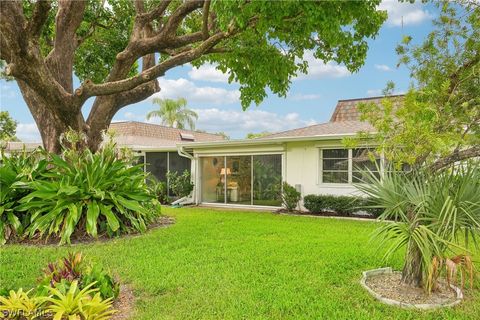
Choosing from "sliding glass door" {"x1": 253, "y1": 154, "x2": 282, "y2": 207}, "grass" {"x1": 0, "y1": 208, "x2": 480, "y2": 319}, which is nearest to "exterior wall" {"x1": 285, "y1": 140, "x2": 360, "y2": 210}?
"sliding glass door" {"x1": 253, "y1": 154, "x2": 282, "y2": 207}

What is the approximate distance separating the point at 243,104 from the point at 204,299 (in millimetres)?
6155

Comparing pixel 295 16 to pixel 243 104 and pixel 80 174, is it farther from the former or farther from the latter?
pixel 80 174

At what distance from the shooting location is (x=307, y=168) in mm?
13141

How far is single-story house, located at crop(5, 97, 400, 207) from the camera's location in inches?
492

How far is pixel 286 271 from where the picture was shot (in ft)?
17.8

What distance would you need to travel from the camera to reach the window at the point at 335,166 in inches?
490

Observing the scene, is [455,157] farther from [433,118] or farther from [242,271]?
[242,271]

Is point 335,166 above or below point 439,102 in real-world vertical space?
below

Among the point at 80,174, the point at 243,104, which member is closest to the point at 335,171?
the point at 243,104

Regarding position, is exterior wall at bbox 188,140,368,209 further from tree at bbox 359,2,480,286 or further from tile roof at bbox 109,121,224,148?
tile roof at bbox 109,121,224,148

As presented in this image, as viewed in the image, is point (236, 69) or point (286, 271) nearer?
point (286, 271)

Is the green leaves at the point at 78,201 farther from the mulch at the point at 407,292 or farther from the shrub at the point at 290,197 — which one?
the shrub at the point at 290,197

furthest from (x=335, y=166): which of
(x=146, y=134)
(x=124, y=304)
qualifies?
(x=146, y=134)

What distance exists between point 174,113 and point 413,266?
31.2 m
